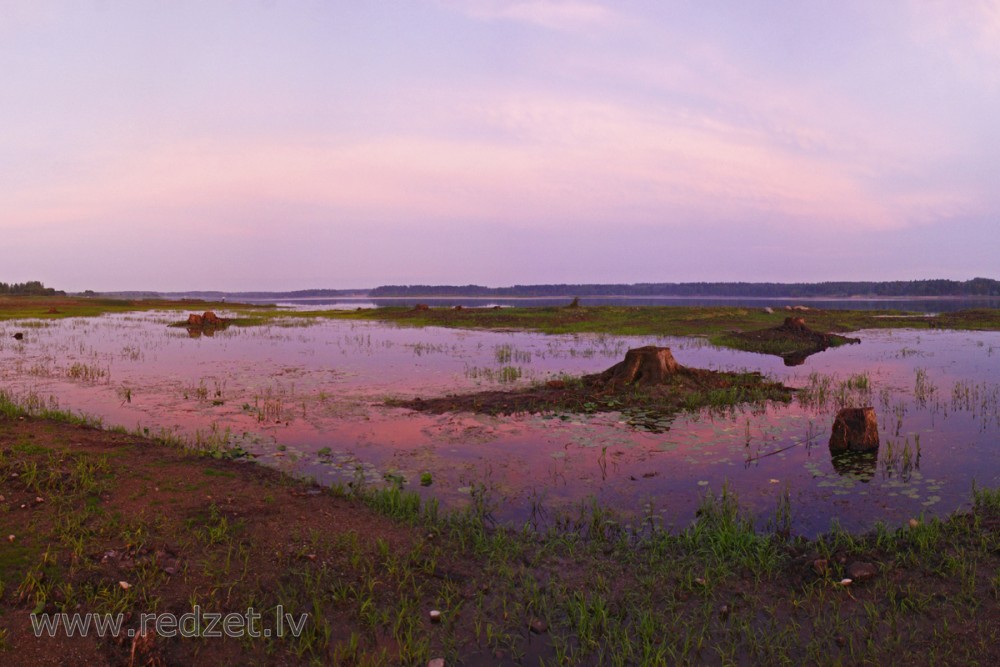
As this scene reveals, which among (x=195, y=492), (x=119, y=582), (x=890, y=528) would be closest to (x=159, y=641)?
(x=119, y=582)

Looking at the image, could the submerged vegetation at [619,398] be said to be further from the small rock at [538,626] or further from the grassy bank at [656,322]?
the grassy bank at [656,322]

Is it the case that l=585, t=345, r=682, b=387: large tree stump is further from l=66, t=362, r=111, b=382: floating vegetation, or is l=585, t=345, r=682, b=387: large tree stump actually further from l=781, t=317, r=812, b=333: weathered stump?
l=781, t=317, r=812, b=333: weathered stump

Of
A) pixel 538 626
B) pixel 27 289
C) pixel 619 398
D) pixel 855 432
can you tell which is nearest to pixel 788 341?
pixel 619 398

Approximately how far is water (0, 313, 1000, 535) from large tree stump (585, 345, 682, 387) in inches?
129

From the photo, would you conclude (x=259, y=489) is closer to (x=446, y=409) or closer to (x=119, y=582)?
(x=119, y=582)

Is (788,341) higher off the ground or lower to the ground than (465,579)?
higher

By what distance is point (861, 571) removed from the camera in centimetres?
688

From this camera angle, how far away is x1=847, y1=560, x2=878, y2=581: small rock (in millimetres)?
6844

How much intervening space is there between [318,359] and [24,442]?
58.6 ft

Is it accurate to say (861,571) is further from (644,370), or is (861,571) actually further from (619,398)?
(644,370)

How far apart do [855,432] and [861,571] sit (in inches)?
261

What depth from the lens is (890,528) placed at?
846cm

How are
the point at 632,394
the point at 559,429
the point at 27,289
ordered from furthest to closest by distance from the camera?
1. the point at 27,289
2. the point at 632,394
3. the point at 559,429

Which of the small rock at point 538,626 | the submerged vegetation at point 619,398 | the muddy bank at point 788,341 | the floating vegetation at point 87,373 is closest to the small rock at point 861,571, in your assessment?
the small rock at point 538,626
